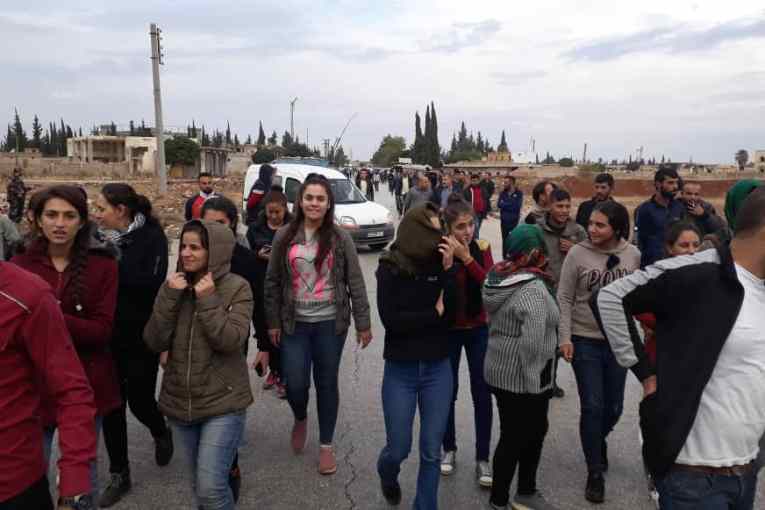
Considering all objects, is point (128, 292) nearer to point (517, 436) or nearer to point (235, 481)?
point (235, 481)

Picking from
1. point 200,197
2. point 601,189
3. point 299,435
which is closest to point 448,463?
point 299,435

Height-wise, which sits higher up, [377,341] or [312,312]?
[312,312]

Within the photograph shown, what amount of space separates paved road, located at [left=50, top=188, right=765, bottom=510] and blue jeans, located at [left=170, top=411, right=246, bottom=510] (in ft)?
2.43

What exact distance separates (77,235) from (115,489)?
1.63 meters

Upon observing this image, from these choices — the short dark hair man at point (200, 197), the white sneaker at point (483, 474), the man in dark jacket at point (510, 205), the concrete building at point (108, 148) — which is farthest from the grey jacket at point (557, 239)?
the concrete building at point (108, 148)

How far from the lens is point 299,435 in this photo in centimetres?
415

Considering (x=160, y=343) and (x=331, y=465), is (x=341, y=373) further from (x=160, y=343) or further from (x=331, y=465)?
(x=160, y=343)

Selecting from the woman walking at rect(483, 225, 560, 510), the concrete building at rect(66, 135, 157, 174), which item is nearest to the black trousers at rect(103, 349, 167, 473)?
the woman walking at rect(483, 225, 560, 510)

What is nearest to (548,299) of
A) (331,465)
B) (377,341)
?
(331,465)

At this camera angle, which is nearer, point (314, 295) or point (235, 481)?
point (235, 481)

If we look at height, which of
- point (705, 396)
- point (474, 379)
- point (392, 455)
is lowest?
point (392, 455)

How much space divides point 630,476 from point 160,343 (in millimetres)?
3045

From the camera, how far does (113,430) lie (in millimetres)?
3557

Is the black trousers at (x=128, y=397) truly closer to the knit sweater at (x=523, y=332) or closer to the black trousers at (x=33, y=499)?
the black trousers at (x=33, y=499)
